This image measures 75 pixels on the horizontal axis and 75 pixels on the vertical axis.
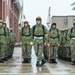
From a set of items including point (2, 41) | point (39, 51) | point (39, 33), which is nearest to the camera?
point (39, 51)

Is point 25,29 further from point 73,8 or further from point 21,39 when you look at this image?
point 73,8

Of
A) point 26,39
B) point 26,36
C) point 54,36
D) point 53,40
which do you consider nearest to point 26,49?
point 26,39

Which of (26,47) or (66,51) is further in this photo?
(66,51)

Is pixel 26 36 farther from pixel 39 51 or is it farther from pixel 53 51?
pixel 39 51

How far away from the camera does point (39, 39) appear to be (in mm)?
14133

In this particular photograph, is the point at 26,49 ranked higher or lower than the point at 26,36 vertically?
lower

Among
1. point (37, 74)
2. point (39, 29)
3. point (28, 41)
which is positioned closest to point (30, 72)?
point (37, 74)

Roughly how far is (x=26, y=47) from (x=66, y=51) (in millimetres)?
2430

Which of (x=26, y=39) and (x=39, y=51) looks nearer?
(x=39, y=51)

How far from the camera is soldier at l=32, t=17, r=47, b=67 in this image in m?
14.0

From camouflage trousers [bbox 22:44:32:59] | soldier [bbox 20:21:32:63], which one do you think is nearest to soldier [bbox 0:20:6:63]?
soldier [bbox 20:21:32:63]

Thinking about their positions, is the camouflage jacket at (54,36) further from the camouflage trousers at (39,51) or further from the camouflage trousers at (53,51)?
the camouflage trousers at (39,51)

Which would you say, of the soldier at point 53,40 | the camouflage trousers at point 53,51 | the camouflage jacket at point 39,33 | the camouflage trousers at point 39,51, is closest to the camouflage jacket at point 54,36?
the soldier at point 53,40

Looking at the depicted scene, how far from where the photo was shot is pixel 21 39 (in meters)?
16.0
